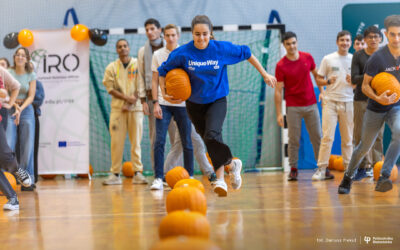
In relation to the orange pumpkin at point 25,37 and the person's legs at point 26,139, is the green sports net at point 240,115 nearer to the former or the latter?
the orange pumpkin at point 25,37

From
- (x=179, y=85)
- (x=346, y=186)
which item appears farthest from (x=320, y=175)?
(x=179, y=85)

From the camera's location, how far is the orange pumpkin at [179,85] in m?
4.59

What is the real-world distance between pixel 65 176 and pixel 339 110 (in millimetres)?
4960

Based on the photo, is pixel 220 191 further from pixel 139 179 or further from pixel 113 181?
pixel 113 181

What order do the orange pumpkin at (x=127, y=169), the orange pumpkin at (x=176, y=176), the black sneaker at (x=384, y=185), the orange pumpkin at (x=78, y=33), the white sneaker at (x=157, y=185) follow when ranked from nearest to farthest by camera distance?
the black sneaker at (x=384, y=185), the orange pumpkin at (x=176, y=176), the white sneaker at (x=157, y=185), the orange pumpkin at (x=78, y=33), the orange pumpkin at (x=127, y=169)

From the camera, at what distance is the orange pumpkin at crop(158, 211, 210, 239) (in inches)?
102

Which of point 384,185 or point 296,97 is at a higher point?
point 296,97

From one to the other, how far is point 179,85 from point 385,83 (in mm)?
1947

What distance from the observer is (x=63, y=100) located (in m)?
8.54

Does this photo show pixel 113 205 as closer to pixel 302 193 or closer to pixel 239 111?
pixel 302 193

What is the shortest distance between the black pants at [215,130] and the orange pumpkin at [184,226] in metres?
1.96

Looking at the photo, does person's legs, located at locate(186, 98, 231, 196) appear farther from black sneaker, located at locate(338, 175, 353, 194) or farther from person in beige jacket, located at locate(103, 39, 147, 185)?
person in beige jacket, located at locate(103, 39, 147, 185)

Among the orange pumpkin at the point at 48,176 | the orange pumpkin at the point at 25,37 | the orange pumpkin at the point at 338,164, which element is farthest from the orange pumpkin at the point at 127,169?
the orange pumpkin at the point at 338,164

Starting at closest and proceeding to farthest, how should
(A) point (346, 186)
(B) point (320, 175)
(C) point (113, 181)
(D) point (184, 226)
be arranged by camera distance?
(D) point (184, 226) → (A) point (346, 186) → (B) point (320, 175) → (C) point (113, 181)
